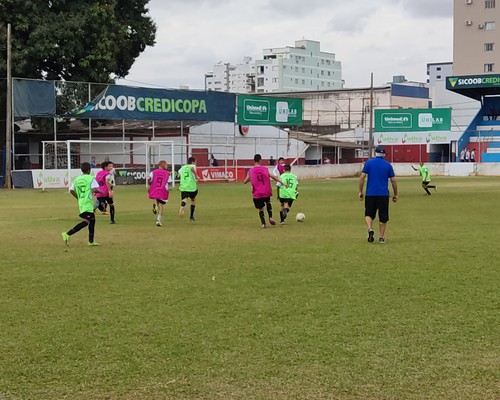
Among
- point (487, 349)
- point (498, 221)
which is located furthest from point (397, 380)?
point (498, 221)

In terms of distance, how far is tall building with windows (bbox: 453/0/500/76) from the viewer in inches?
3329

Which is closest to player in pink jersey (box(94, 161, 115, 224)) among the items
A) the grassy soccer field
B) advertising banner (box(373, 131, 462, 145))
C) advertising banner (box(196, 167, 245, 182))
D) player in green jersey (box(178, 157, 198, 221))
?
player in green jersey (box(178, 157, 198, 221))

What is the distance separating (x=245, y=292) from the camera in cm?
859

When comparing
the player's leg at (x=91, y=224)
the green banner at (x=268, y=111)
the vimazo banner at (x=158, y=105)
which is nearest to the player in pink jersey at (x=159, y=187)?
the player's leg at (x=91, y=224)

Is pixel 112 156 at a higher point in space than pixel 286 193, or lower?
higher

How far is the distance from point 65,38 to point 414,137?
3368 centimetres

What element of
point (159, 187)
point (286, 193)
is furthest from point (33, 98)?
point (286, 193)

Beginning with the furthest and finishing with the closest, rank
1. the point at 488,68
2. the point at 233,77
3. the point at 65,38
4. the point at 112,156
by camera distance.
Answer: the point at 233,77 < the point at 488,68 < the point at 112,156 < the point at 65,38

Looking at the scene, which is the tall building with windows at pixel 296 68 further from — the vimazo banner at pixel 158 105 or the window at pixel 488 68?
the vimazo banner at pixel 158 105

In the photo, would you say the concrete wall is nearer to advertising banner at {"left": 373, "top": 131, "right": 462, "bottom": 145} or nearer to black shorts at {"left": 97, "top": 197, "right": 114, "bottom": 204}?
advertising banner at {"left": 373, "top": 131, "right": 462, "bottom": 145}

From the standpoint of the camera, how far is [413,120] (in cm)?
6172

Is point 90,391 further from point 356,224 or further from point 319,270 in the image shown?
point 356,224

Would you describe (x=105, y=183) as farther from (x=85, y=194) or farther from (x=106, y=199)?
(x=85, y=194)

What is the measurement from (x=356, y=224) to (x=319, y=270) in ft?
23.5
